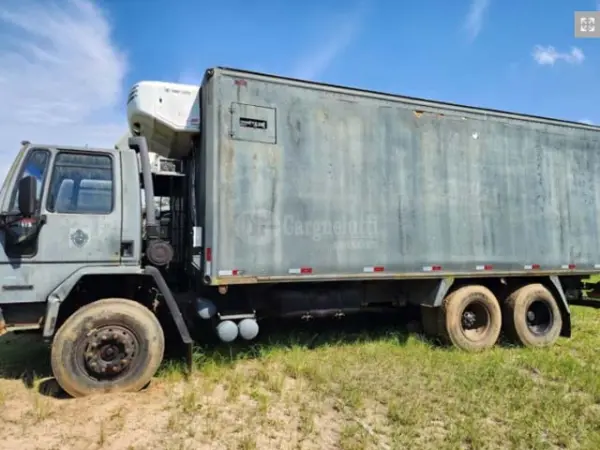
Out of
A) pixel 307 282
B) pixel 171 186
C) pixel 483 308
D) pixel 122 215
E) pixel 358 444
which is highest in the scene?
pixel 171 186

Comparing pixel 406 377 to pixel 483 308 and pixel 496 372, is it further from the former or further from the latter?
pixel 483 308

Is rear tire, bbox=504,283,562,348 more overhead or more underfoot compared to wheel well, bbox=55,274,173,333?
more underfoot

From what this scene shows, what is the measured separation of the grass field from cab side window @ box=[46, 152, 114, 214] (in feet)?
6.59

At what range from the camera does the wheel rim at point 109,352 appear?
487 cm

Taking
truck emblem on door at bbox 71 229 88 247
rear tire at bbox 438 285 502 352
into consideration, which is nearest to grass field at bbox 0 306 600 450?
rear tire at bbox 438 285 502 352

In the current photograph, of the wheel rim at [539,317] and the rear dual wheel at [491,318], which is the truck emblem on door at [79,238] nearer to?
the rear dual wheel at [491,318]

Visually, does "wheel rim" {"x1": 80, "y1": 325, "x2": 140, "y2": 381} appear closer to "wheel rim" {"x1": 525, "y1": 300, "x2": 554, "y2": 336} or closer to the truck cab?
the truck cab

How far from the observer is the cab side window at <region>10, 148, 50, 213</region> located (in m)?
4.93

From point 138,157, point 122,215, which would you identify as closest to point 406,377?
point 122,215

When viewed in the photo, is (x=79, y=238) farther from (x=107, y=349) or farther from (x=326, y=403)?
(x=326, y=403)

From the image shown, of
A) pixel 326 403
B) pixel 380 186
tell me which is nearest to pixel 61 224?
pixel 326 403

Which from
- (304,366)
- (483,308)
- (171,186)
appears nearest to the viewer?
(304,366)

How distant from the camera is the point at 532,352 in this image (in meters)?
6.88

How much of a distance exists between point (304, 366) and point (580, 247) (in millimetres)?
5367
